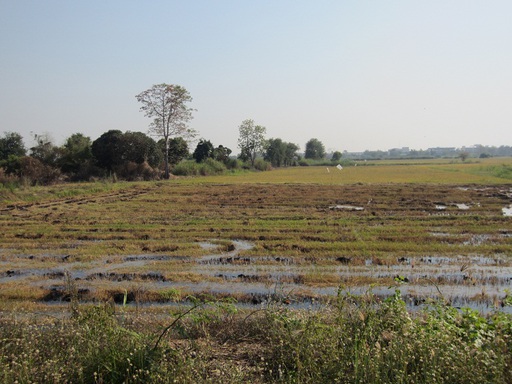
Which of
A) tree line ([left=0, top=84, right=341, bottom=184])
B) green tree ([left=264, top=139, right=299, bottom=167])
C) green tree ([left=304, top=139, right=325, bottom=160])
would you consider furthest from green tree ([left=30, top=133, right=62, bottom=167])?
green tree ([left=304, top=139, right=325, bottom=160])

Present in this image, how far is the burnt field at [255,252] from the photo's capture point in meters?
7.89

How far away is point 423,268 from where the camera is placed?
9773 millimetres

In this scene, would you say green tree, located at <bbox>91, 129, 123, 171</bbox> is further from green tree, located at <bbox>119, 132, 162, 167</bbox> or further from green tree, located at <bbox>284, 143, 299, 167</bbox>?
green tree, located at <bbox>284, 143, 299, 167</bbox>

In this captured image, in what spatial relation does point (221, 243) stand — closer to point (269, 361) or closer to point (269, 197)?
point (269, 361)

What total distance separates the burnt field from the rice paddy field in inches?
1.6

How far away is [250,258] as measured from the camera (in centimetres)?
1077

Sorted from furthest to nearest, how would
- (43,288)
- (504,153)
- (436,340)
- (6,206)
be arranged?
(504,153), (6,206), (43,288), (436,340)

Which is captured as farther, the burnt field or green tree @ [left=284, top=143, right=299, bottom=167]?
green tree @ [left=284, top=143, right=299, bottom=167]

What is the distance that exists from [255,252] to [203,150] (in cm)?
5029

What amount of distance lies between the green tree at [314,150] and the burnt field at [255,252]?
4090 inches

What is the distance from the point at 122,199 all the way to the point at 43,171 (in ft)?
42.3

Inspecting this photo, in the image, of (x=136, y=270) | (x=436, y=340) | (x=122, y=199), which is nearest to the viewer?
(x=436, y=340)

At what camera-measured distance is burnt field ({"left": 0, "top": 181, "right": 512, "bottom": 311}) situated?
25.9 feet

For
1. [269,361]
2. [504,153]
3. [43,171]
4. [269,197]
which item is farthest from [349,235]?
[504,153]
